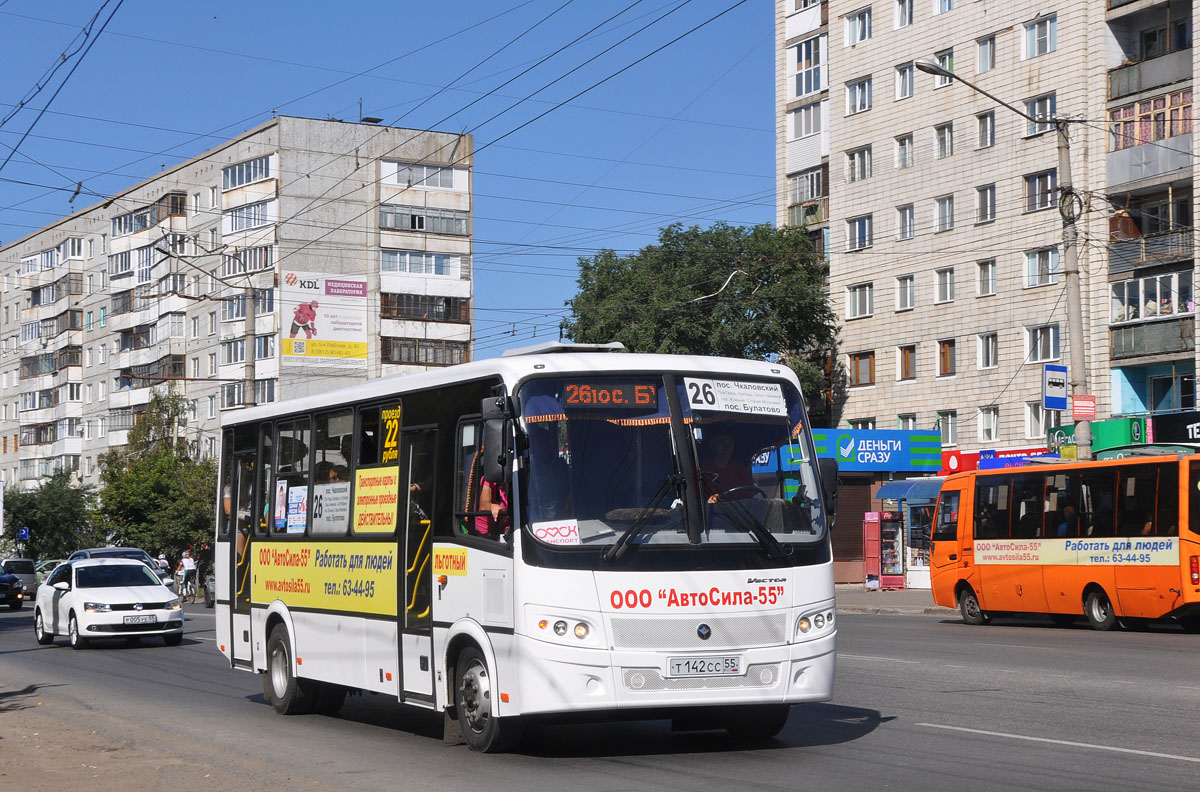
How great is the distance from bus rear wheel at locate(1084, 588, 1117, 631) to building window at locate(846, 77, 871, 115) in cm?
3322

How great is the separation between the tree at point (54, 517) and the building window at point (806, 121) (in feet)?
148

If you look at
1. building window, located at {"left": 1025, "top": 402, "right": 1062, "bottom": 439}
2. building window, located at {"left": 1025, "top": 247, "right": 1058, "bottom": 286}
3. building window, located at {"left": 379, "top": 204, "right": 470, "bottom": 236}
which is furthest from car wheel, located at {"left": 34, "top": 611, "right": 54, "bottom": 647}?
building window, located at {"left": 379, "top": 204, "right": 470, "bottom": 236}

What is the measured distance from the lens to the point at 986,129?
5119cm

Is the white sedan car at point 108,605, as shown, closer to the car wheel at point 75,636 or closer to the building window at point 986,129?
the car wheel at point 75,636

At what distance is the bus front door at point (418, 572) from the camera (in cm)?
1169

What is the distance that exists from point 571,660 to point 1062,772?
3.09 m

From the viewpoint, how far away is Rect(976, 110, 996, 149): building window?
50.9m

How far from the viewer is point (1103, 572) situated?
25.8 m

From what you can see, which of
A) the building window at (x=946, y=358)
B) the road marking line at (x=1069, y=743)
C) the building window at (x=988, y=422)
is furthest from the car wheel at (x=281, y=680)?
the building window at (x=946, y=358)

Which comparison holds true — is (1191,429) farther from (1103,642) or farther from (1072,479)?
(1103,642)

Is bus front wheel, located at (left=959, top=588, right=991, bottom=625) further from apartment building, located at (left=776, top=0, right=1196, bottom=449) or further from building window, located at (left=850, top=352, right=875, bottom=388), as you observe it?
building window, located at (left=850, top=352, right=875, bottom=388)

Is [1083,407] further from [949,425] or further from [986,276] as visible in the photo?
[949,425]

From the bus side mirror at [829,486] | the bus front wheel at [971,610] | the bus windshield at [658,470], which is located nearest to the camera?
the bus windshield at [658,470]

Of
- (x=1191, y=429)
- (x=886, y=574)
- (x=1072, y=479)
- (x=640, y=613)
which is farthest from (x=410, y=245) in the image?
(x=640, y=613)
